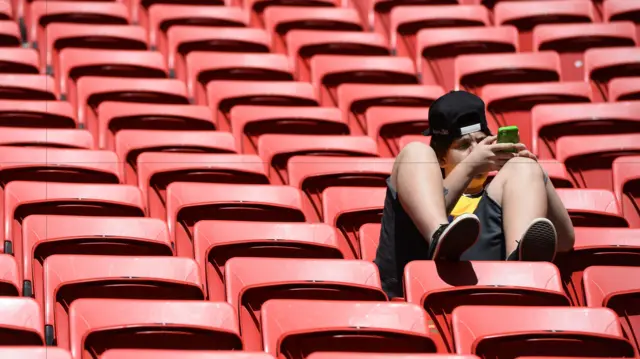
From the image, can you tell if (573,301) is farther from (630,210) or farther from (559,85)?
(559,85)

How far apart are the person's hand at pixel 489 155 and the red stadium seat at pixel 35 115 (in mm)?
1329

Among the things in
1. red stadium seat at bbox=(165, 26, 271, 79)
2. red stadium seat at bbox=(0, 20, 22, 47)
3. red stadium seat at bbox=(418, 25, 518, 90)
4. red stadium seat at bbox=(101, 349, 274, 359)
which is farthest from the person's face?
red stadium seat at bbox=(0, 20, 22, 47)

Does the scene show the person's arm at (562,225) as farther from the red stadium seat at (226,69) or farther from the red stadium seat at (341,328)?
the red stadium seat at (226,69)

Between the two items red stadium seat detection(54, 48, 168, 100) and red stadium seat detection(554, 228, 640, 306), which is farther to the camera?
red stadium seat detection(54, 48, 168, 100)

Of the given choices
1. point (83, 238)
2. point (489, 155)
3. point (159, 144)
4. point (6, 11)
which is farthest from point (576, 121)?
point (6, 11)

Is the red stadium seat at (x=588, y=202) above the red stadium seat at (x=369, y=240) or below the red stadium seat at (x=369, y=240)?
above

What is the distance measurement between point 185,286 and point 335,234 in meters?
0.52

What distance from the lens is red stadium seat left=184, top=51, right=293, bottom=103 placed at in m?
3.61

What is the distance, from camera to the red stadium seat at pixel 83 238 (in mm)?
2211

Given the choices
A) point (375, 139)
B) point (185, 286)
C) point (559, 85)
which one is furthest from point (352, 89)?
point (185, 286)

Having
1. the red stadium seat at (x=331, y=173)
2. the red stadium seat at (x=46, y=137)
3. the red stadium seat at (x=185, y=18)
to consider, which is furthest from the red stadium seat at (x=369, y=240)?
the red stadium seat at (x=185, y=18)

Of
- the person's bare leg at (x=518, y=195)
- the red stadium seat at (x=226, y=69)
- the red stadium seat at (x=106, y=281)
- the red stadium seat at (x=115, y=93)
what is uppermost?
the red stadium seat at (x=226, y=69)

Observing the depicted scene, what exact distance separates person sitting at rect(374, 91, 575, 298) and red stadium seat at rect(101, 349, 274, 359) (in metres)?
0.66

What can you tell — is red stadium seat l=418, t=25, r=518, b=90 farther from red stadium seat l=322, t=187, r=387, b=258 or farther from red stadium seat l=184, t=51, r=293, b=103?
red stadium seat l=322, t=187, r=387, b=258
